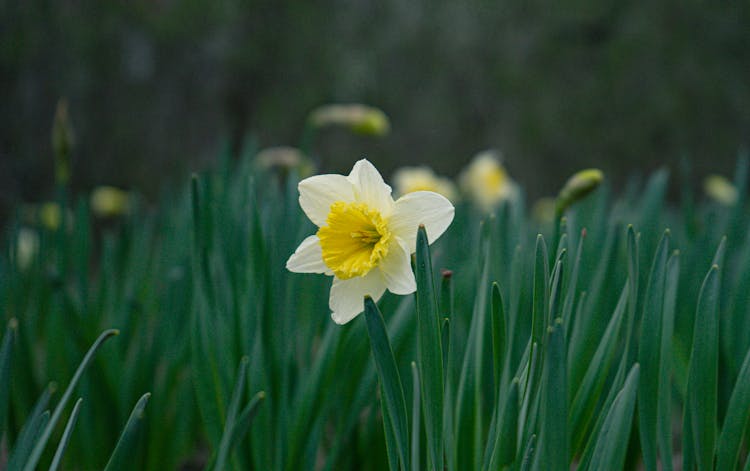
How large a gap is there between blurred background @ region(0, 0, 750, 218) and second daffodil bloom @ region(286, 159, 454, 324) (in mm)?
2717

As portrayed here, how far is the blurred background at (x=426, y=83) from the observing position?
130 inches

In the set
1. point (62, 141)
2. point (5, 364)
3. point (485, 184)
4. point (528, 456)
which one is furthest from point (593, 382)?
point (485, 184)

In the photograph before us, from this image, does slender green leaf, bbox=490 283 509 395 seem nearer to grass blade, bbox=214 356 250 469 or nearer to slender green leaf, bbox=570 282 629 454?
slender green leaf, bbox=570 282 629 454

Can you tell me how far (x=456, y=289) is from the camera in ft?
3.23

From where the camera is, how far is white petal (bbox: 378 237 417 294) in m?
0.62

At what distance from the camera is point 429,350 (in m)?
0.57

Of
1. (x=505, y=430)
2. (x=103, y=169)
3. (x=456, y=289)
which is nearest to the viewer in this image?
(x=505, y=430)

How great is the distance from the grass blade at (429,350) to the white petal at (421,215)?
0.22 ft

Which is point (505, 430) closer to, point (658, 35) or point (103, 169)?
point (103, 169)

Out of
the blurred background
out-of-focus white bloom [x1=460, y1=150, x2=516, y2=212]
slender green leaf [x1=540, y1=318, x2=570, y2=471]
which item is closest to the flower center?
slender green leaf [x1=540, y1=318, x2=570, y2=471]

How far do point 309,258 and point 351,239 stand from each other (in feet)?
0.17

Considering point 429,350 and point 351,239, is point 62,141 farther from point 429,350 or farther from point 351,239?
point 429,350

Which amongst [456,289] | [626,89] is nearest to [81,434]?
[456,289]

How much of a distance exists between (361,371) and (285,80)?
3143 millimetres
